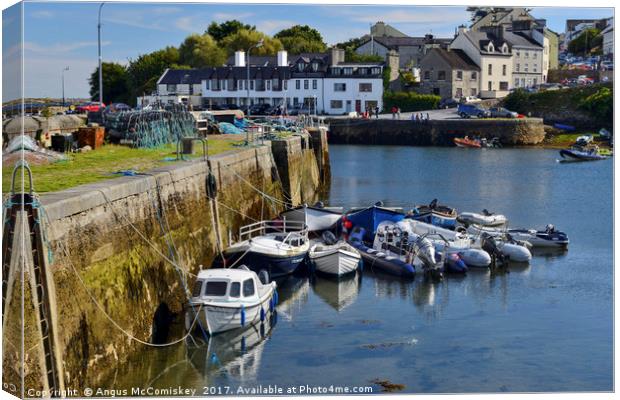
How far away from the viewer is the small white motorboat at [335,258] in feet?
82.1

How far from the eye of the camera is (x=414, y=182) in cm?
4822

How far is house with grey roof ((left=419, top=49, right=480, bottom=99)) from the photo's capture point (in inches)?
3127

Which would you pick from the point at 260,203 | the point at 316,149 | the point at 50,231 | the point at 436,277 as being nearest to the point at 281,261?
the point at 436,277

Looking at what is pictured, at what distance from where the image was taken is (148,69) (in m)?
70.8

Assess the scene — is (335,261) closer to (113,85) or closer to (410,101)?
(113,85)

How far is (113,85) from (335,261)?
41.0 m

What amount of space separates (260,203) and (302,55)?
47124 millimetres

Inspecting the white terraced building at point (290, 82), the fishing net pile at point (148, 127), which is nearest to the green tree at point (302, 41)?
the white terraced building at point (290, 82)

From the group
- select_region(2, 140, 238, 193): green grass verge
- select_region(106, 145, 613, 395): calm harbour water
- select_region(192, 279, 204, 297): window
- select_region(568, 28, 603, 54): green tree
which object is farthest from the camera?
select_region(568, 28, 603, 54): green tree

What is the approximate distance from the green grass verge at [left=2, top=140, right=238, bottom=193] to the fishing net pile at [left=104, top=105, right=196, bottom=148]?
578 mm

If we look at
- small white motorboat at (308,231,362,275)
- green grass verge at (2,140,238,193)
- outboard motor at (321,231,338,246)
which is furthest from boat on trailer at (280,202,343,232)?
small white motorboat at (308,231,362,275)

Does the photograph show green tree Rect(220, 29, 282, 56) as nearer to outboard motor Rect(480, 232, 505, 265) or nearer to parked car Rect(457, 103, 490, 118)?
parked car Rect(457, 103, 490, 118)

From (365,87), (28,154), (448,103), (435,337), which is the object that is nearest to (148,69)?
(365,87)

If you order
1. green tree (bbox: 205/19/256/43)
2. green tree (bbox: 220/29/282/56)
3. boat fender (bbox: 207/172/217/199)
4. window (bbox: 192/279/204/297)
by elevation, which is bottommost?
window (bbox: 192/279/204/297)
